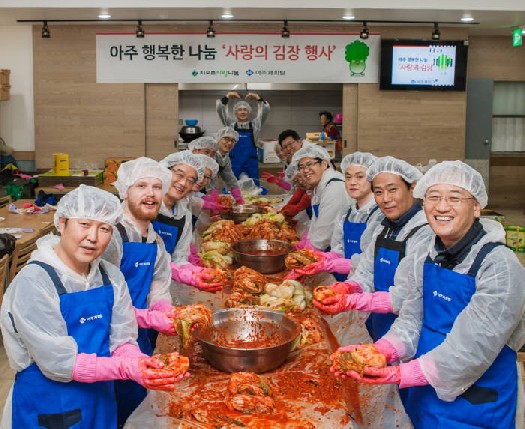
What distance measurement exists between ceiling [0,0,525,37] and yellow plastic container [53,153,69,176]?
2002mm

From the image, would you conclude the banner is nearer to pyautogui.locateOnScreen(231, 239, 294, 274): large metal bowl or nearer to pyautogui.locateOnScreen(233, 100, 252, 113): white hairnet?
pyautogui.locateOnScreen(233, 100, 252, 113): white hairnet

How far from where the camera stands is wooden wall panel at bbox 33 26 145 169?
33.7ft

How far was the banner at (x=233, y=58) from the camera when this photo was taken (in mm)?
10266

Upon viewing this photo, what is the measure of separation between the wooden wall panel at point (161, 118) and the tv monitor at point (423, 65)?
3297 mm

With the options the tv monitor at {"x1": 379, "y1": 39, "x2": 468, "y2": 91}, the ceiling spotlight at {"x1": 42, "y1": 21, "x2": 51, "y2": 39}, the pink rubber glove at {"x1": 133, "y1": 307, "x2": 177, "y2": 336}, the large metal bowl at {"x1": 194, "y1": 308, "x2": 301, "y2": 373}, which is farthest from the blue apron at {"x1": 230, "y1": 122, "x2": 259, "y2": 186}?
the pink rubber glove at {"x1": 133, "y1": 307, "x2": 177, "y2": 336}

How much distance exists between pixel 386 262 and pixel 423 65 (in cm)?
753

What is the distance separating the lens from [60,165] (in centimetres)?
973

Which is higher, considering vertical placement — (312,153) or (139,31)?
(139,31)

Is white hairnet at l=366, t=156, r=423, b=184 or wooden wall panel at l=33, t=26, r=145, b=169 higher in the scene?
wooden wall panel at l=33, t=26, r=145, b=169

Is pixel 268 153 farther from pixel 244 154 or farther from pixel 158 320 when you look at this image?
pixel 158 320

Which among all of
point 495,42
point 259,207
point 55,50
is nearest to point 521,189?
point 495,42

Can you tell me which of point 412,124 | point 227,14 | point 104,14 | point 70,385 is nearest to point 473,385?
point 70,385

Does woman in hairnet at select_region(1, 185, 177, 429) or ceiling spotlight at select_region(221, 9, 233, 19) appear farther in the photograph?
ceiling spotlight at select_region(221, 9, 233, 19)

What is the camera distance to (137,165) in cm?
365
